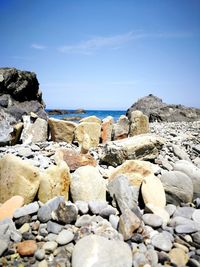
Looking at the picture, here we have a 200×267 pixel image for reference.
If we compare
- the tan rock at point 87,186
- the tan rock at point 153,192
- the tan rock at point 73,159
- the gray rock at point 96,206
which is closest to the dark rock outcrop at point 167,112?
the tan rock at point 73,159

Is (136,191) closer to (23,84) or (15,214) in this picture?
(15,214)

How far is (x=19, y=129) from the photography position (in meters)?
7.59

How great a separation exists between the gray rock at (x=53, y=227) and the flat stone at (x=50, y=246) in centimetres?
22

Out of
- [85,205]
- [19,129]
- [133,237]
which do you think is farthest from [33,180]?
[19,129]

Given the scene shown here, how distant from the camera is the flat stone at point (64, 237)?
9.81 feet

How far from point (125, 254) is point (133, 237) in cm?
Answer: 41

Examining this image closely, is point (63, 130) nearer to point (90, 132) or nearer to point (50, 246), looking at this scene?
point (90, 132)

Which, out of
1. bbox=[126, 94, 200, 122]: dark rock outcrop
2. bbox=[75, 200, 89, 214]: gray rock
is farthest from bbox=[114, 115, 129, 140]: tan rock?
bbox=[126, 94, 200, 122]: dark rock outcrop

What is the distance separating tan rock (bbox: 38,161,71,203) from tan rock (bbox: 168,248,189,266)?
1.90 metres

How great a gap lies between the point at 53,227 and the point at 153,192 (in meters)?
1.80

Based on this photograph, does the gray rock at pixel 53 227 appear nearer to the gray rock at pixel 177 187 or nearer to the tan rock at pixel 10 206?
the tan rock at pixel 10 206

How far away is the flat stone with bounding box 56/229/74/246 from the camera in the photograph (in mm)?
2990

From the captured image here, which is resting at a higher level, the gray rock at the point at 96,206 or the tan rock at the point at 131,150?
the tan rock at the point at 131,150

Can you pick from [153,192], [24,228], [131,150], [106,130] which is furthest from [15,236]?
[106,130]
